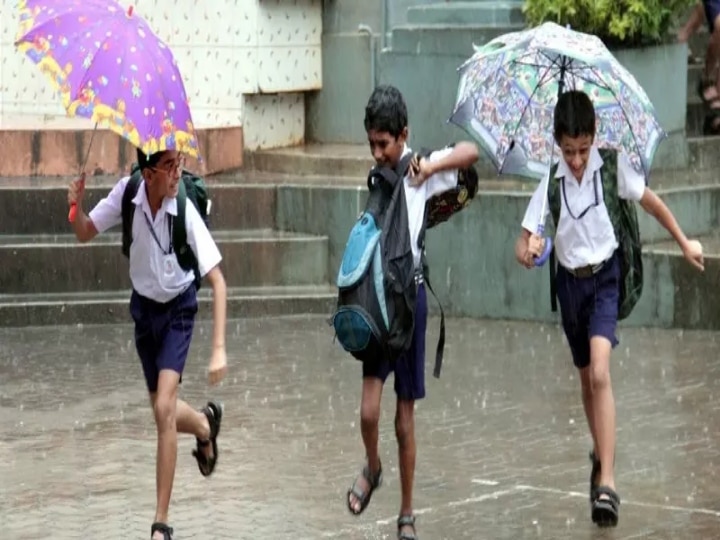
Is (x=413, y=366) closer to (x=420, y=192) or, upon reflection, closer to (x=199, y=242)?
(x=420, y=192)

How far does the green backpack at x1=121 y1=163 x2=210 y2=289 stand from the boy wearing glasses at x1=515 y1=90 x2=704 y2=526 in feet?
4.48

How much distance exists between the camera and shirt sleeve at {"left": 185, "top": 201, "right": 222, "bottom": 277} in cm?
736

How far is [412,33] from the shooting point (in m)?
14.4

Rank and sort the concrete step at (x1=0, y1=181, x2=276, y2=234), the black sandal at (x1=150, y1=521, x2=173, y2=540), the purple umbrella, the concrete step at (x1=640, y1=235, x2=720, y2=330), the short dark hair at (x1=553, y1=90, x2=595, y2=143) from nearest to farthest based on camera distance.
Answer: the purple umbrella → the black sandal at (x1=150, y1=521, x2=173, y2=540) → the short dark hair at (x1=553, y1=90, x2=595, y2=143) → the concrete step at (x1=640, y1=235, x2=720, y2=330) → the concrete step at (x1=0, y1=181, x2=276, y2=234)

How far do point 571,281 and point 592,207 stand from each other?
340 millimetres

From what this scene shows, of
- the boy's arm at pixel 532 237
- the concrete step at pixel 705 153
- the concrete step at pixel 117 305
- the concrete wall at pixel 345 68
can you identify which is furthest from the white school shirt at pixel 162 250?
the concrete wall at pixel 345 68

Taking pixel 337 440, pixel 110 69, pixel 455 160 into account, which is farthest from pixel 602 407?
pixel 110 69

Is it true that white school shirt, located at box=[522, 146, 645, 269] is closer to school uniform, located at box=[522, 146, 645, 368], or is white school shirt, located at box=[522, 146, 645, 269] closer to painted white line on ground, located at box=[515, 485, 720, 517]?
school uniform, located at box=[522, 146, 645, 368]

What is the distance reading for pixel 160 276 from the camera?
24.3ft

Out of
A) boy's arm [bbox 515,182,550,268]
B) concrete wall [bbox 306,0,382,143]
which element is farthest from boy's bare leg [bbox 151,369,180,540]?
concrete wall [bbox 306,0,382,143]

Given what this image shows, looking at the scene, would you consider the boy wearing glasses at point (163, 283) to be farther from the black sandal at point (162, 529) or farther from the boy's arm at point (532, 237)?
the boy's arm at point (532, 237)

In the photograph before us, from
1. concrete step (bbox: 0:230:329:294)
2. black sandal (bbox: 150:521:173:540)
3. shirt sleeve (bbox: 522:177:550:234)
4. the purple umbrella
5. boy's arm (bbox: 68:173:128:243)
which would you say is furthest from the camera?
concrete step (bbox: 0:230:329:294)

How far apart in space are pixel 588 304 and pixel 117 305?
5.82 metres

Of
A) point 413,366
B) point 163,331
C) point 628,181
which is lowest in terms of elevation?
point 413,366
